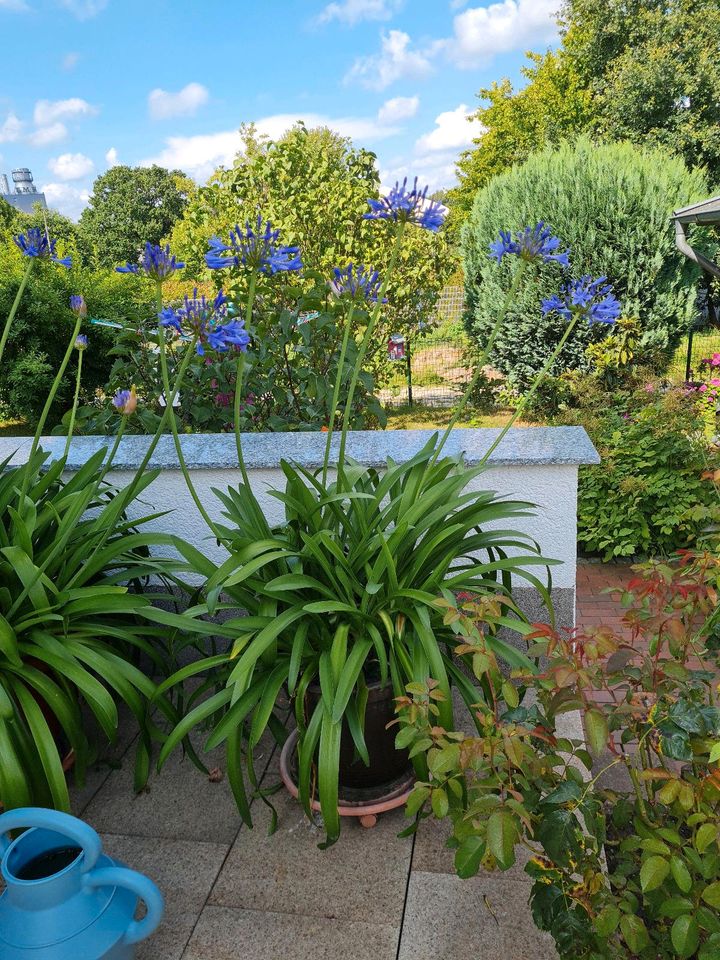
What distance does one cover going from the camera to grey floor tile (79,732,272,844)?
1843 millimetres

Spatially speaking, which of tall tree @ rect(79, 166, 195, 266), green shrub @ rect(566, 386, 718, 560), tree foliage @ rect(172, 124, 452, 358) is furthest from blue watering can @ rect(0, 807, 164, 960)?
tall tree @ rect(79, 166, 195, 266)

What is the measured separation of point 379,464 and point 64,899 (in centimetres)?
146

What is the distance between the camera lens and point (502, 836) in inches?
41.7

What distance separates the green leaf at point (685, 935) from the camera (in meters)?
1.02

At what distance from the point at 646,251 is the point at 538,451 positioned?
17.5 ft

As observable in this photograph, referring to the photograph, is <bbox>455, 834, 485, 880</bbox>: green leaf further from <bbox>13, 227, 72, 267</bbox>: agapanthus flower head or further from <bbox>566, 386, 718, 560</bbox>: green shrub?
<bbox>566, 386, 718, 560</bbox>: green shrub

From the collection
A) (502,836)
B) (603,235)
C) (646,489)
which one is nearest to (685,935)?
(502,836)

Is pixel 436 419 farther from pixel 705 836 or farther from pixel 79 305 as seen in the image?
pixel 705 836

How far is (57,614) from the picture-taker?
178cm

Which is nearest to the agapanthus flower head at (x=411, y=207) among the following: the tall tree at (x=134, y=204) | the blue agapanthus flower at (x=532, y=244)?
the blue agapanthus flower at (x=532, y=244)

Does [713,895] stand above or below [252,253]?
below

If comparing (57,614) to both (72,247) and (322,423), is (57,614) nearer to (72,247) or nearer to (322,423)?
(322,423)

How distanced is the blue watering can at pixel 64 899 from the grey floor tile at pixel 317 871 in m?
0.42

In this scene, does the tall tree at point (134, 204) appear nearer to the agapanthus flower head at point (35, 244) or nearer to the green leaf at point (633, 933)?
the agapanthus flower head at point (35, 244)
